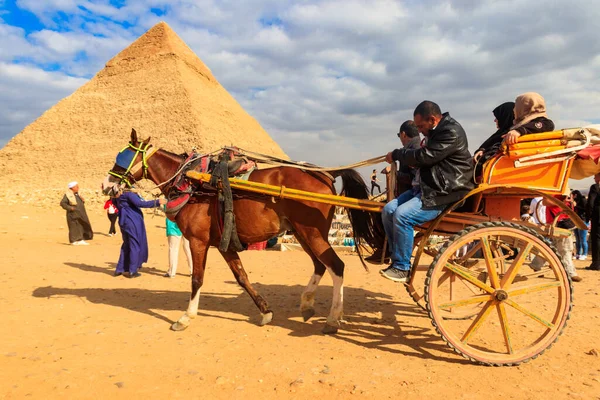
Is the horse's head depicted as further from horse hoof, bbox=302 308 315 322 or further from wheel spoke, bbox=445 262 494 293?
wheel spoke, bbox=445 262 494 293

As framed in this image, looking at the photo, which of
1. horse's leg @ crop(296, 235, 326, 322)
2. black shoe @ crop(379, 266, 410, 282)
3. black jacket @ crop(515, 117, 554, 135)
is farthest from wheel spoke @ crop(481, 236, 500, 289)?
horse's leg @ crop(296, 235, 326, 322)

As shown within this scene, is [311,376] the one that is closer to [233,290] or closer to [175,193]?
[175,193]

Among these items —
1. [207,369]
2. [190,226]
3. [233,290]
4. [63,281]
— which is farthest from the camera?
[63,281]

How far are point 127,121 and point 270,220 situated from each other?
7330 cm

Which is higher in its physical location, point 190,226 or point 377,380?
point 190,226

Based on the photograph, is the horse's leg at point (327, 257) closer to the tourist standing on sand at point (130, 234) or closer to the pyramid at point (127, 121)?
the tourist standing on sand at point (130, 234)

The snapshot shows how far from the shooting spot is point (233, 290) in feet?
→ 23.7

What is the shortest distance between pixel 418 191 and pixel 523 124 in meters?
1.17

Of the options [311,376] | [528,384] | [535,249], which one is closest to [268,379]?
[311,376]

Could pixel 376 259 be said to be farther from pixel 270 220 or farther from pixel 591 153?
pixel 591 153

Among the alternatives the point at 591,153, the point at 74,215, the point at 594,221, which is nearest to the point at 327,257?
the point at 591,153

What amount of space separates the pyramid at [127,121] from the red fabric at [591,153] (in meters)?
56.3

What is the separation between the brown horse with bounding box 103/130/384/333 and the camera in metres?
4.92

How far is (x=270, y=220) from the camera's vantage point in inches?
199
